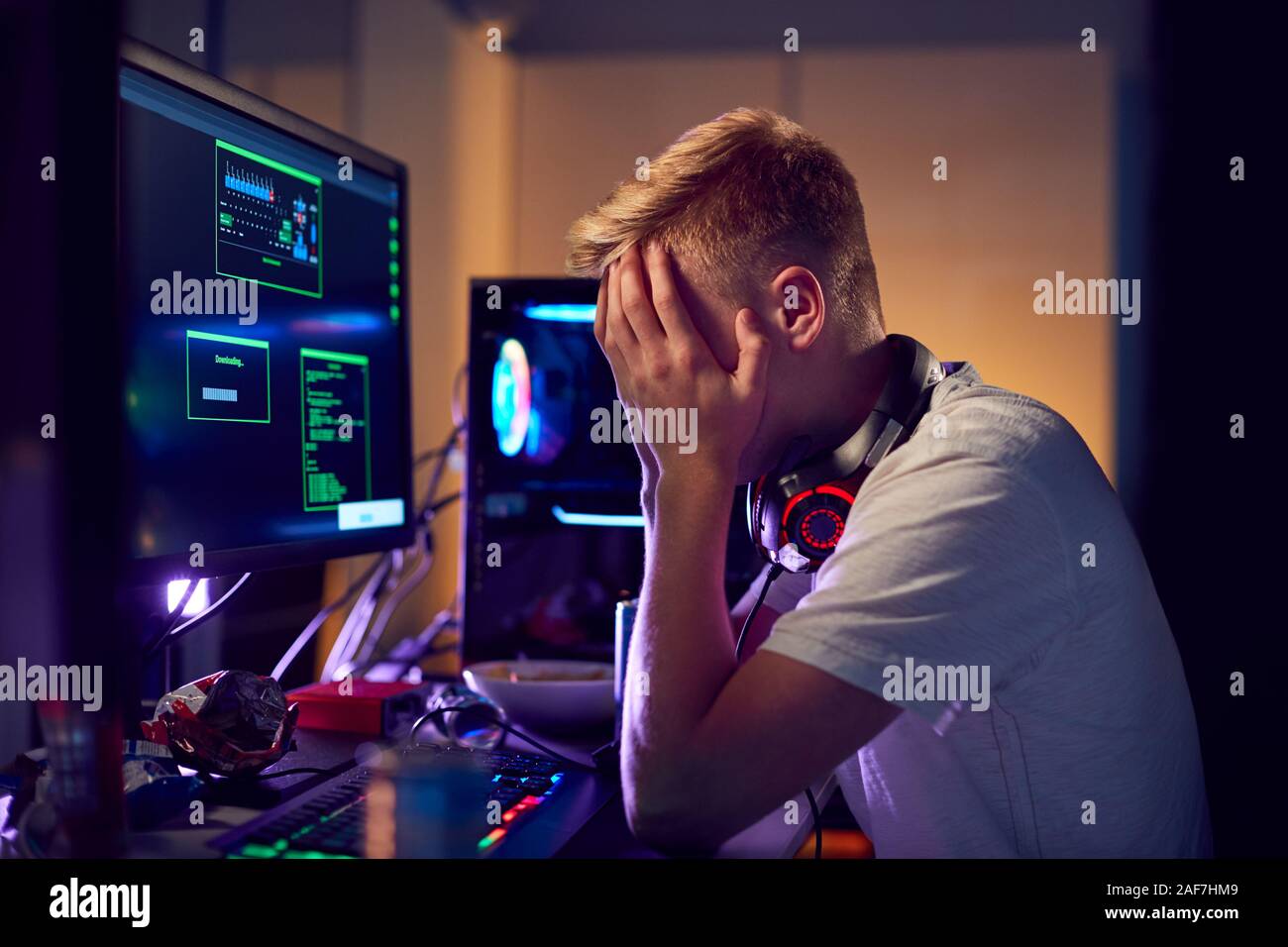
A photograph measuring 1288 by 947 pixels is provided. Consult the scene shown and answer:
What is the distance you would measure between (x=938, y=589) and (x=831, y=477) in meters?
0.19

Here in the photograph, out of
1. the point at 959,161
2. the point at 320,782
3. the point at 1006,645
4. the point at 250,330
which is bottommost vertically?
the point at 320,782

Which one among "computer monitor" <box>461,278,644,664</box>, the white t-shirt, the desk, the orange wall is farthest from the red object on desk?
the orange wall

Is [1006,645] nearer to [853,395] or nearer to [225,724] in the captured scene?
[853,395]

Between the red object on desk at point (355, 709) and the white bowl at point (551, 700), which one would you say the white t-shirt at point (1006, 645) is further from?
the red object on desk at point (355, 709)

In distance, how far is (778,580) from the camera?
1105mm

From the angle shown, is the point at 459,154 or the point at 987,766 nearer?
the point at 987,766

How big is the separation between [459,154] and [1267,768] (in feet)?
7.18

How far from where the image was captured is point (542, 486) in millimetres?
1381

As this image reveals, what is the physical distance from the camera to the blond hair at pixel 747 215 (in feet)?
2.84

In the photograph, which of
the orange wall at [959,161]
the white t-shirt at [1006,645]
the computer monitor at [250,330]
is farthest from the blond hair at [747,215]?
the orange wall at [959,161]

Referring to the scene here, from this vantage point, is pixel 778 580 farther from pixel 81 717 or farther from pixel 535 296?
pixel 81 717

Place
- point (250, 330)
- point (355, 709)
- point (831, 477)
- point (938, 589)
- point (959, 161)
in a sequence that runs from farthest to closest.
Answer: point (959, 161)
point (355, 709)
point (250, 330)
point (831, 477)
point (938, 589)

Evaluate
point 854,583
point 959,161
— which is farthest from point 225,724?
point 959,161
